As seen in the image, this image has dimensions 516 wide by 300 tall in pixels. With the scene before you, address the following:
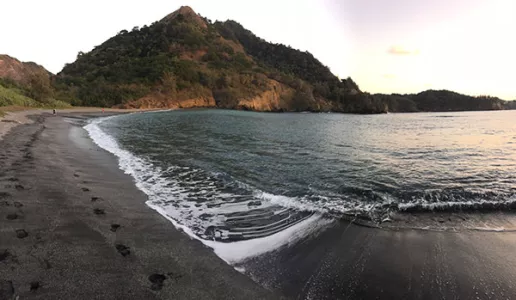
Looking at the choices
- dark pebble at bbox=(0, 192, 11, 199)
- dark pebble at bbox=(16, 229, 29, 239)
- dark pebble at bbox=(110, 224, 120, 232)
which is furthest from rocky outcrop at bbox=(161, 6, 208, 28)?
dark pebble at bbox=(16, 229, 29, 239)

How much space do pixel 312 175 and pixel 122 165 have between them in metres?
6.92

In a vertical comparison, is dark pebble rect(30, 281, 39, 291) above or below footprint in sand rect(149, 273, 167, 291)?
above

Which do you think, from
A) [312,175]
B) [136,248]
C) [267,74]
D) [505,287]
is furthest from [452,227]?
[267,74]

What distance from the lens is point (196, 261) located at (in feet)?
13.8

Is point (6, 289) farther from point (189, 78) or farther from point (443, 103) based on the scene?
point (443, 103)

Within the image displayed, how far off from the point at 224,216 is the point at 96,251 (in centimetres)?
273

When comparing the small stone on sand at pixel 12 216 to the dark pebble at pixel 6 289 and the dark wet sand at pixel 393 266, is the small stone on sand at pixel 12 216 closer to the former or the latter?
the dark pebble at pixel 6 289

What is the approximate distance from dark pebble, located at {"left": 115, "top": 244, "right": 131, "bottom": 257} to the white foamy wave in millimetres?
1145

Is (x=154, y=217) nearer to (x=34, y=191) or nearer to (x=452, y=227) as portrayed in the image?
(x=34, y=191)

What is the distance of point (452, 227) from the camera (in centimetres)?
600

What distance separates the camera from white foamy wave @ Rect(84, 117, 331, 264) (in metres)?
5.04

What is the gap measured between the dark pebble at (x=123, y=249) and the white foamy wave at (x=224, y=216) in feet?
3.76

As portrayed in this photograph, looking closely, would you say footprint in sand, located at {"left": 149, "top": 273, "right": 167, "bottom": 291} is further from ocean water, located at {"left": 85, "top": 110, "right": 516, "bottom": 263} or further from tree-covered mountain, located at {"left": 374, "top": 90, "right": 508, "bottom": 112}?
tree-covered mountain, located at {"left": 374, "top": 90, "right": 508, "bottom": 112}

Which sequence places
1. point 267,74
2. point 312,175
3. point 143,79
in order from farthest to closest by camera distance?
point 267,74 → point 143,79 → point 312,175
